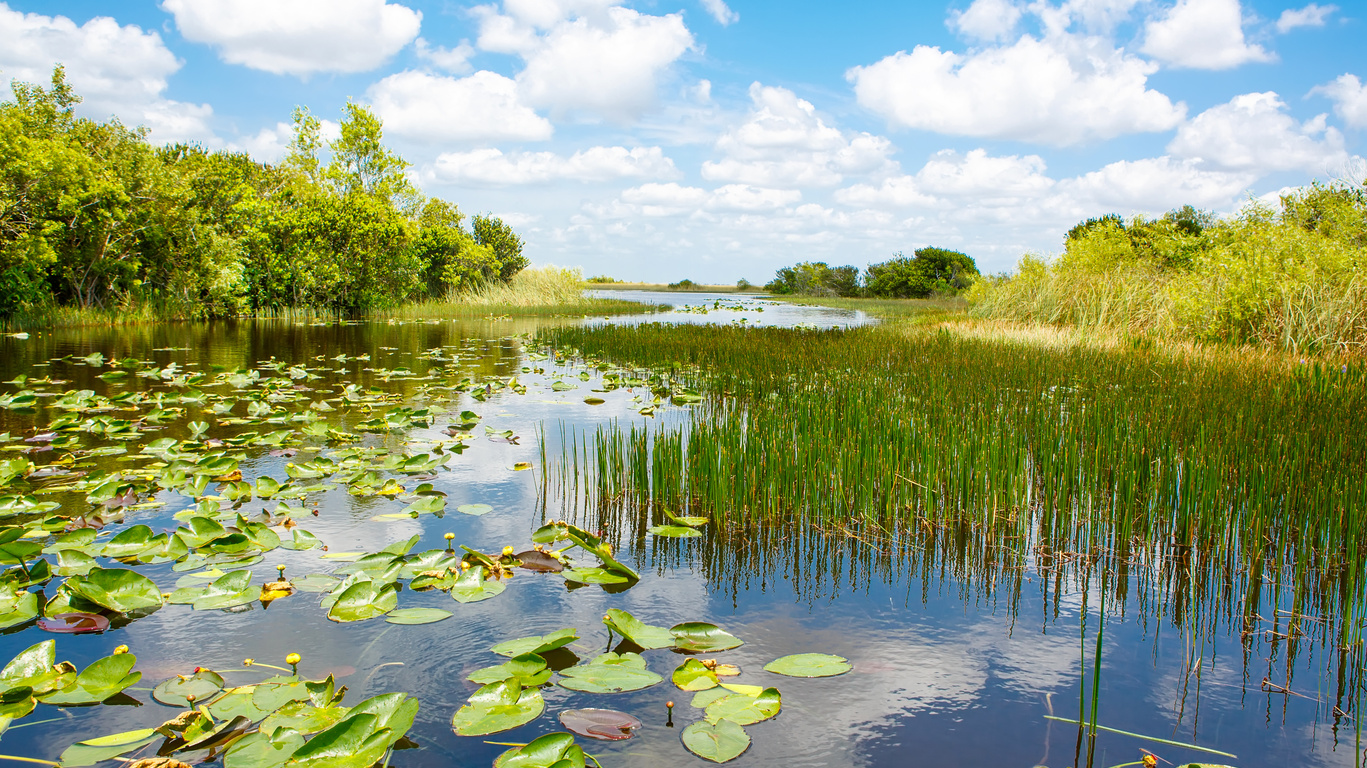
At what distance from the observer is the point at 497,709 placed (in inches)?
81.4

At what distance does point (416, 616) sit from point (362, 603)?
0.23 m

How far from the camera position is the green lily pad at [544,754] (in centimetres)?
180

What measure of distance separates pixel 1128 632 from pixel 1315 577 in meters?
1.00

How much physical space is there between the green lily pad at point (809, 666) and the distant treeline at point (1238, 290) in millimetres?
9502

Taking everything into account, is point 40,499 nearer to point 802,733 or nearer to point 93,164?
point 802,733

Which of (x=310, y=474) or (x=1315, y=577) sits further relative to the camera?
(x=310, y=474)

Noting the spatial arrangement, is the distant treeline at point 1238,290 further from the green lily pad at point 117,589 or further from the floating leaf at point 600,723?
the green lily pad at point 117,589

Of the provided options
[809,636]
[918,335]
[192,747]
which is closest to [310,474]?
[192,747]

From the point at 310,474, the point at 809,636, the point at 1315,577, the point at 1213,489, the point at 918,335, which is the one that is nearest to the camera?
the point at 809,636

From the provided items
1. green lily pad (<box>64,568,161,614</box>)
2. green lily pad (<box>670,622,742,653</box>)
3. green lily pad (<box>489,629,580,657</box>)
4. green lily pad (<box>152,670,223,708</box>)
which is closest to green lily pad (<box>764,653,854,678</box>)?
green lily pad (<box>670,622,742,653</box>)

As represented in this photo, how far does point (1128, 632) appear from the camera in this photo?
2.70 m

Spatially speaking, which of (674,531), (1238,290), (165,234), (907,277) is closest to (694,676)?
(674,531)

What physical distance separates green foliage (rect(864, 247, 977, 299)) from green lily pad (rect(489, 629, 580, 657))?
128 ft

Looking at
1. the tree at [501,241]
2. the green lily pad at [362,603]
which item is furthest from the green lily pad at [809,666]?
the tree at [501,241]
